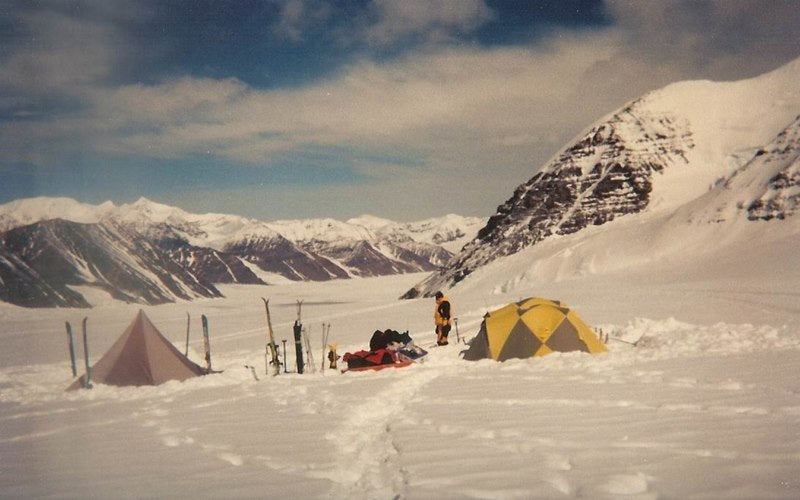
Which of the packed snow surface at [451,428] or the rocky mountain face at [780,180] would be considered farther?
the rocky mountain face at [780,180]

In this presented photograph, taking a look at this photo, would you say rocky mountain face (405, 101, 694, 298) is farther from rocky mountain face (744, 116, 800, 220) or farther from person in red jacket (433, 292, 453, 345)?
person in red jacket (433, 292, 453, 345)

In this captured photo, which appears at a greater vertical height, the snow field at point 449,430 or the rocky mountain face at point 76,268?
the rocky mountain face at point 76,268

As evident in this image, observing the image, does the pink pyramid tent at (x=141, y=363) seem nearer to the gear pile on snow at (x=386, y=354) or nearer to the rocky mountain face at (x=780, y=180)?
the gear pile on snow at (x=386, y=354)

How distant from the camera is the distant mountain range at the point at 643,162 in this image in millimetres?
72812

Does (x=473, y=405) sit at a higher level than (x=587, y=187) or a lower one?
lower

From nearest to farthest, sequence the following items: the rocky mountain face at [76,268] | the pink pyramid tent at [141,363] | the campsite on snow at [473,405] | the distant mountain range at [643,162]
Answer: the campsite on snow at [473,405], the pink pyramid tent at [141,363], the rocky mountain face at [76,268], the distant mountain range at [643,162]

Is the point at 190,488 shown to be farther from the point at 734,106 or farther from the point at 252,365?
the point at 734,106

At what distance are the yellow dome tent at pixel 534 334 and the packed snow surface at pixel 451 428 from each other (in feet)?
2.13

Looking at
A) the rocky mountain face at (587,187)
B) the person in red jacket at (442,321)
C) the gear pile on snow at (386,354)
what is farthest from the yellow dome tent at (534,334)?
the rocky mountain face at (587,187)

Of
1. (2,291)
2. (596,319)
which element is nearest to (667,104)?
(596,319)

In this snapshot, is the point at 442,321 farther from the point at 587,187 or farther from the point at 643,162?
the point at 643,162

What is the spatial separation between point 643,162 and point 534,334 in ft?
230

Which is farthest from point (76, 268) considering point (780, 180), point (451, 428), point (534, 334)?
point (451, 428)

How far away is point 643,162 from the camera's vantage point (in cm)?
7812
